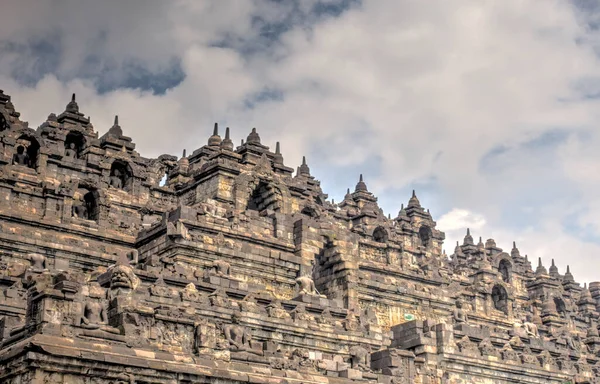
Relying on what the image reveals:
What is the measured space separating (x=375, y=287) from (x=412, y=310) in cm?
281

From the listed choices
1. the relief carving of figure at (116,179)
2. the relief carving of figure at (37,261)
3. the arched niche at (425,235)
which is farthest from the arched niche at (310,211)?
the arched niche at (425,235)

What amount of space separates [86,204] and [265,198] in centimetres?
1014

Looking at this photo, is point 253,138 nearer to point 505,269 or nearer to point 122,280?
point 122,280

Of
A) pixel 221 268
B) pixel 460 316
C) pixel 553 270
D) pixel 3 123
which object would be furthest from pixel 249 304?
pixel 553 270

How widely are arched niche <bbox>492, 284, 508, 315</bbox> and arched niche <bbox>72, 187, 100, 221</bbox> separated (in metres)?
32.1

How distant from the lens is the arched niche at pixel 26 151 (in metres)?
58.0

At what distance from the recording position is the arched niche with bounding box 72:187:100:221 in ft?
180

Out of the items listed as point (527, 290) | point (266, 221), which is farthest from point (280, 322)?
point (527, 290)

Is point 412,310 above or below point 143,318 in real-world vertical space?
above

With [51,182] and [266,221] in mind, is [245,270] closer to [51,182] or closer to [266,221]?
[266,221]

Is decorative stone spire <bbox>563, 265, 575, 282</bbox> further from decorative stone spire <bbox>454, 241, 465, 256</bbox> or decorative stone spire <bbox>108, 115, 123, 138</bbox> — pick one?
decorative stone spire <bbox>108, 115, 123, 138</bbox>

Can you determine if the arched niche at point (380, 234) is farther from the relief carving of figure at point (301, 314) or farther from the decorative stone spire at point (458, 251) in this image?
the relief carving of figure at point (301, 314)

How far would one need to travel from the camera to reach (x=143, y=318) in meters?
34.4

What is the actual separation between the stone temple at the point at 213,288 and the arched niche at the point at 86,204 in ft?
0.30
